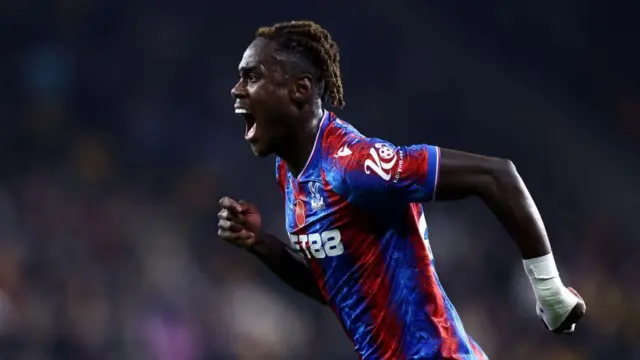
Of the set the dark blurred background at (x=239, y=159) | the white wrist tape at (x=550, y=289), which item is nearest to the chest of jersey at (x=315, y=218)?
the white wrist tape at (x=550, y=289)

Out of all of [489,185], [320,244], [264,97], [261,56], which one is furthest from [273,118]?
[489,185]

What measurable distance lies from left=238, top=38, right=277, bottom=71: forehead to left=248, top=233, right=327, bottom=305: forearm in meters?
0.79

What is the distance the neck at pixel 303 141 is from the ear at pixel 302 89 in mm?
61

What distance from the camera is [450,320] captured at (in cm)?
367

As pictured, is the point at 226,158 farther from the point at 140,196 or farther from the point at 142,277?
the point at 142,277

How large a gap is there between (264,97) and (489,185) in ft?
2.97

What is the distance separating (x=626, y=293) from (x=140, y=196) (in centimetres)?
408

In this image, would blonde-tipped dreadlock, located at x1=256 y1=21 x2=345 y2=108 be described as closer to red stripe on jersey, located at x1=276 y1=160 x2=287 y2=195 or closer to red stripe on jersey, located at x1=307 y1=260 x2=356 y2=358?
red stripe on jersey, located at x1=276 y1=160 x2=287 y2=195

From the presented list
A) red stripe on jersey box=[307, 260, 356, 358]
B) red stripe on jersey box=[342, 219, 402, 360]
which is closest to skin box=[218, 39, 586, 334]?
red stripe on jersey box=[307, 260, 356, 358]

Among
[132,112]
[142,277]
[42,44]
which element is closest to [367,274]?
[142,277]

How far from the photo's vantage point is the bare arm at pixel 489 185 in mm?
3367

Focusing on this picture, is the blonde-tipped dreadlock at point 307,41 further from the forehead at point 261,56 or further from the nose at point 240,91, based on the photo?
the nose at point 240,91

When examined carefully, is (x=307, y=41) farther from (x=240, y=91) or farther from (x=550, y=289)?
(x=550, y=289)

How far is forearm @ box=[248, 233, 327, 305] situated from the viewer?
13.8ft
